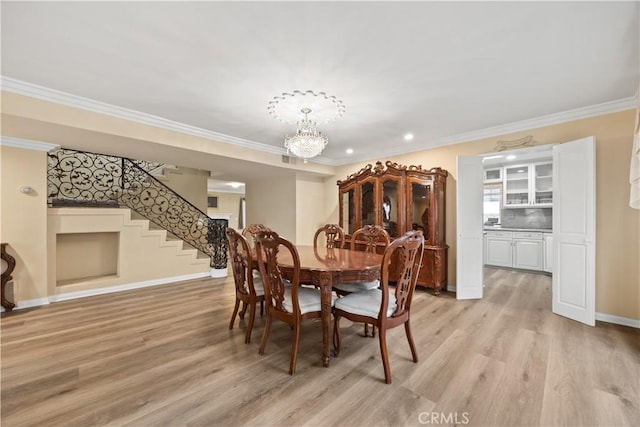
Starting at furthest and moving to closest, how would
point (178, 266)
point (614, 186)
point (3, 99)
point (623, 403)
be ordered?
point (178, 266) → point (614, 186) → point (3, 99) → point (623, 403)

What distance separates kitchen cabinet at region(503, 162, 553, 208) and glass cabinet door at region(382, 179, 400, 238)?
10.8 ft

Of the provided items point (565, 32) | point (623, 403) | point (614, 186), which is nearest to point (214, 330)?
point (623, 403)

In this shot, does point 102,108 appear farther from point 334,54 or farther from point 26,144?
point 334,54

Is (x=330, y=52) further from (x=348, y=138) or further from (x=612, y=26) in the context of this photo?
(x=348, y=138)

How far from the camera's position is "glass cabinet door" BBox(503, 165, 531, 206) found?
5633 mm

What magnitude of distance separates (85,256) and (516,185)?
27.2 ft

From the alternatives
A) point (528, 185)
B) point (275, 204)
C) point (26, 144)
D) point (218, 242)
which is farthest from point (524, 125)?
point (26, 144)

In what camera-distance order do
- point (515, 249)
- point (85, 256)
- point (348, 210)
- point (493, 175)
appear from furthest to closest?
1. point (493, 175)
2. point (515, 249)
3. point (348, 210)
4. point (85, 256)

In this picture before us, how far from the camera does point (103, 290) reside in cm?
398

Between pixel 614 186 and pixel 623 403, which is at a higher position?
pixel 614 186

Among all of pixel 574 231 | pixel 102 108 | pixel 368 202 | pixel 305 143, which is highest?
pixel 102 108

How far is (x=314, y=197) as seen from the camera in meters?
5.93

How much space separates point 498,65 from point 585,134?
1886 millimetres

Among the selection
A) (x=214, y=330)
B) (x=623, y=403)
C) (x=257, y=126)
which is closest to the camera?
(x=623, y=403)
